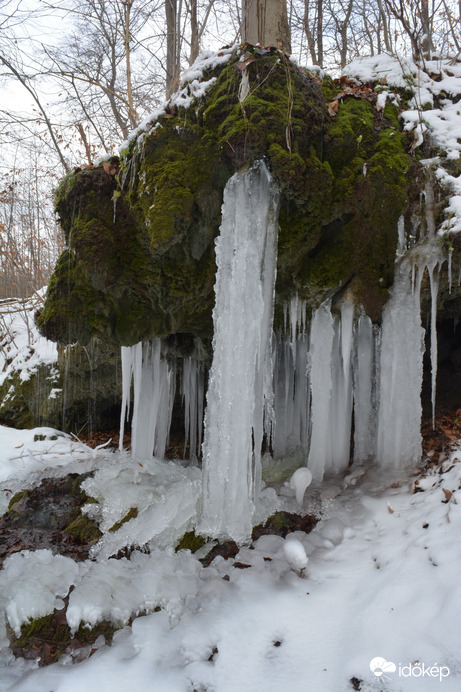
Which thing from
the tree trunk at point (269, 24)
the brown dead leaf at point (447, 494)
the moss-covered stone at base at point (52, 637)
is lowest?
the moss-covered stone at base at point (52, 637)

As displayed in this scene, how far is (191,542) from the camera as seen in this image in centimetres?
326

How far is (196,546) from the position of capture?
3.22 meters

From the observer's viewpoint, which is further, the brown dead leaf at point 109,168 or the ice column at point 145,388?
the ice column at point 145,388

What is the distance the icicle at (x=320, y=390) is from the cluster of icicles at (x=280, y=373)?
0.03ft

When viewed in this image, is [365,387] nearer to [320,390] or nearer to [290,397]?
[320,390]

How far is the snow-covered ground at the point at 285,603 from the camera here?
2.04 metres

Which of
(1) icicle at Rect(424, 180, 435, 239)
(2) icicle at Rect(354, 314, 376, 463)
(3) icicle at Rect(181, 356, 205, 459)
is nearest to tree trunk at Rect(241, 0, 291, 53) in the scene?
(1) icicle at Rect(424, 180, 435, 239)

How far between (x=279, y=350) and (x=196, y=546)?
259 cm

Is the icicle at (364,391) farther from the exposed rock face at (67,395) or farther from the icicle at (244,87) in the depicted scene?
the exposed rock face at (67,395)

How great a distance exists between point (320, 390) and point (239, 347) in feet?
3.99

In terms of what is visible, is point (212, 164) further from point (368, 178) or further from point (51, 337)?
point (51, 337)

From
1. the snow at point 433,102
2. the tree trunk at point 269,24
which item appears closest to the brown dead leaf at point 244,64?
the snow at point 433,102

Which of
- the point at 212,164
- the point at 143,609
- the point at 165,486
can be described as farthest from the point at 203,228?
the point at 143,609

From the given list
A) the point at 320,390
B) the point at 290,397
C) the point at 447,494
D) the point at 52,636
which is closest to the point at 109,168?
the point at 320,390
